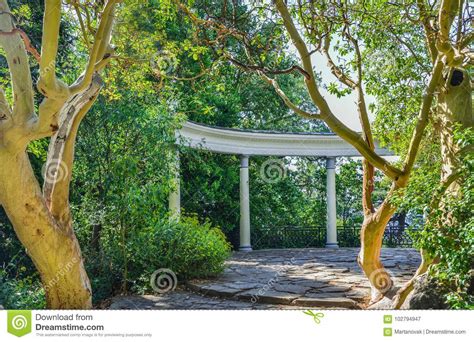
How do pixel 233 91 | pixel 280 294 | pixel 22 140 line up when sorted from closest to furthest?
pixel 22 140, pixel 280 294, pixel 233 91

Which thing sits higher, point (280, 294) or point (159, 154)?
point (159, 154)

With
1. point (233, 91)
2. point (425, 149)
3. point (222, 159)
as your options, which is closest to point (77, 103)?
point (425, 149)

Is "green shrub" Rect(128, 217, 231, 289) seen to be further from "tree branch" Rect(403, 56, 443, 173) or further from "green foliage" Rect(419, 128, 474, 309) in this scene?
"green foliage" Rect(419, 128, 474, 309)

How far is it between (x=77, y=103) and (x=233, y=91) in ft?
12.3

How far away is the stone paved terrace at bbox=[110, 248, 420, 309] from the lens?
4578 mm

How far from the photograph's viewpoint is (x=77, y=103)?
3.69 metres

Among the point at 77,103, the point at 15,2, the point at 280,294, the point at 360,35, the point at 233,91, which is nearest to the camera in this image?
the point at 77,103

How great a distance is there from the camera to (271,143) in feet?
28.5

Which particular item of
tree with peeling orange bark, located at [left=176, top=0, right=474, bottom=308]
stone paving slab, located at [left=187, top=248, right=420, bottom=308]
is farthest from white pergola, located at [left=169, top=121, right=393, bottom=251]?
tree with peeling orange bark, located at [left=176, top=0, right=474, bottom=308]

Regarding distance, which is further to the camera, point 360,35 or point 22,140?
point 360,35

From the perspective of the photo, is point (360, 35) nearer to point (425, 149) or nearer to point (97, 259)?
point (425, 149)
